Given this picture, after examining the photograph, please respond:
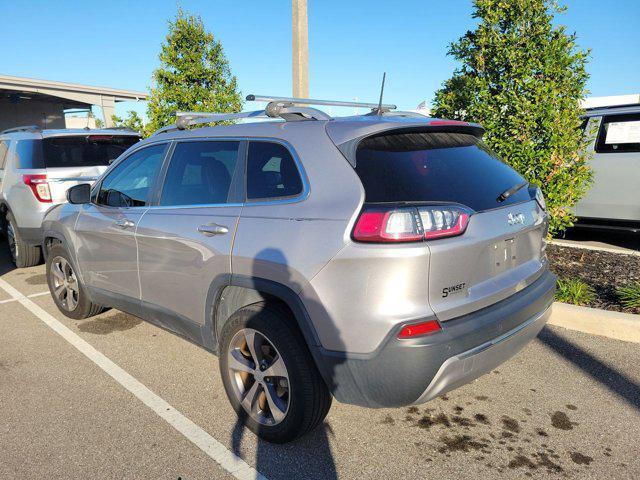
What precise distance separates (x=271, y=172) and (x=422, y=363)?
1.31m

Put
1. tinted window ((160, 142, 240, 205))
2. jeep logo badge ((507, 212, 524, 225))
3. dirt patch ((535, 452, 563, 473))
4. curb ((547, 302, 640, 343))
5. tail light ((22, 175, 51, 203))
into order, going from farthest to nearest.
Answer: tail light ((22, 175, 51, 203)) < curb ((547, 302, 640, 343)) < tinted window ((160, 142, 240, 205)) < jeep logo badge ((507, 212, 524, 225)) < dirt patch ((535, 452, 563, 473))

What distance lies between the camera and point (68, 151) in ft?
20.9

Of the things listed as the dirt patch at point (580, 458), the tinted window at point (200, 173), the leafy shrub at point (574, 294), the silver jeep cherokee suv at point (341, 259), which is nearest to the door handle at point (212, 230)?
the silver jeep cherokee suv at point (341, 259)

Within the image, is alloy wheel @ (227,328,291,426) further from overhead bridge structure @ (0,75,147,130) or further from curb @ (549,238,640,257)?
overhead bridge structure @ (0,75,147,130)

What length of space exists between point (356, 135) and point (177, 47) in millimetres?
7575

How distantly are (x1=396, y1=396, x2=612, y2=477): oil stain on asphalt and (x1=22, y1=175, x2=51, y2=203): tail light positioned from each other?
5.17 metres

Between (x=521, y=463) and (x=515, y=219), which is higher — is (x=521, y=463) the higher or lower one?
the lower one

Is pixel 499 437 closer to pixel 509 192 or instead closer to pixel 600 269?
pixel 509 192

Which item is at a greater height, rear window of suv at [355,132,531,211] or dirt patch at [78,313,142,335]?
rear window of suv at [355,132,531,211]

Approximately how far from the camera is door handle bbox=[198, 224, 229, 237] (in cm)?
285

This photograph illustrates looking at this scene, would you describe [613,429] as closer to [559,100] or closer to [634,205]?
[559,100]

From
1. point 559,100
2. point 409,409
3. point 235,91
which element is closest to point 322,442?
point 409,409

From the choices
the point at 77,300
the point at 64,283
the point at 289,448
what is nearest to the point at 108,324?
the point at 77,300

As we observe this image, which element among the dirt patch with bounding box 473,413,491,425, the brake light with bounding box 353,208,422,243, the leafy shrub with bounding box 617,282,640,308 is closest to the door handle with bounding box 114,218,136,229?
the brake light with bounding box 353,208,422,243
